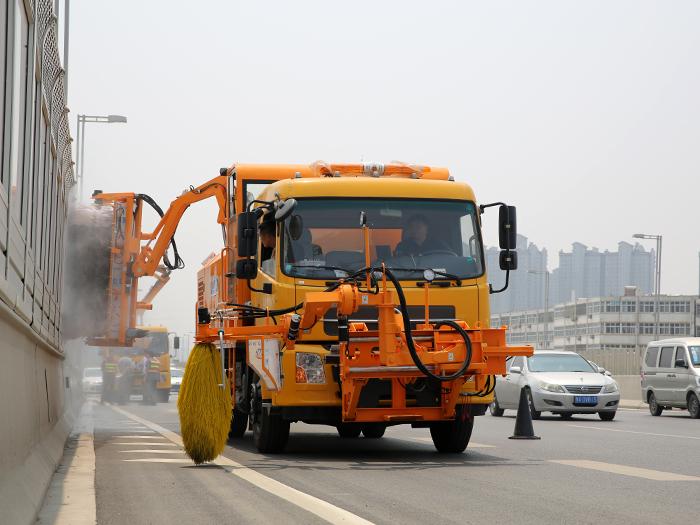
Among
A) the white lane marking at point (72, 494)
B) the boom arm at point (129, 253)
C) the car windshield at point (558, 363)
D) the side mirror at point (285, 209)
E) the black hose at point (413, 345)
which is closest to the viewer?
the white lane marking at point (72, 494)

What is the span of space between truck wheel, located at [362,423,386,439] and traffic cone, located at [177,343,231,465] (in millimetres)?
4845

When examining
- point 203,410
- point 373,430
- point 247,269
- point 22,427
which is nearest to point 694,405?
point 373,430

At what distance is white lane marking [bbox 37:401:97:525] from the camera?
8.23 metres

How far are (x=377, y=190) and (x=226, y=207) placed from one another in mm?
3918

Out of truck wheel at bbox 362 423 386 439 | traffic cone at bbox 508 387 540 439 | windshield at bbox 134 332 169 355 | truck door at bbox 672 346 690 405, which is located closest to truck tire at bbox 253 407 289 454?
truck wheel at bbox 362 423 386 439

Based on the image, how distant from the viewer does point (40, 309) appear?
13.0 meters

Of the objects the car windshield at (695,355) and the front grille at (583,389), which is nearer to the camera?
the front grille at (583,389)

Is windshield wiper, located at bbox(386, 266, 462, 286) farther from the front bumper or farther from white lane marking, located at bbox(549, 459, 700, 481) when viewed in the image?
the front bumper

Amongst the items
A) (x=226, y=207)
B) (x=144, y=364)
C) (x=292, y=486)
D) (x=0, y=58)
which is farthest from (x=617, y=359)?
(x=0, y=58)

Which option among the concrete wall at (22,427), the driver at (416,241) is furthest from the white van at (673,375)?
the concrete wall at (22,427)

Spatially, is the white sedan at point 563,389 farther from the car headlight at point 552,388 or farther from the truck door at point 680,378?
the truck door at point 680,378

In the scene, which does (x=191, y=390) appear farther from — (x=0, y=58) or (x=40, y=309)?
(x=0, y=58)

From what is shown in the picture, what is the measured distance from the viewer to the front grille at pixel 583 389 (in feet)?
89.4

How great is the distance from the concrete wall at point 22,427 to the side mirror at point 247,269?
7.53ft
